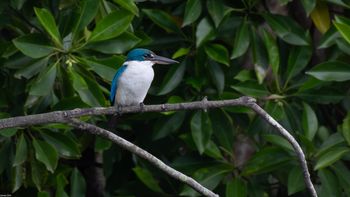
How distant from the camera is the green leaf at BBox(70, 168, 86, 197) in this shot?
19.2 ft

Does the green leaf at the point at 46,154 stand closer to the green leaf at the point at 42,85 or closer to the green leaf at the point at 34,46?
the green leaf at the point at 42,85

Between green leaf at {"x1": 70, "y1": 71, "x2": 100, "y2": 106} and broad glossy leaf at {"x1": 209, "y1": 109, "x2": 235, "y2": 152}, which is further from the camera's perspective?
broad glossy leaf at {"x1": 209, "y1": 109, "x2": 235, "y2": 152}

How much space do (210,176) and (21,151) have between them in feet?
4.36

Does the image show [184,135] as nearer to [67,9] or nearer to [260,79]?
[260,79]

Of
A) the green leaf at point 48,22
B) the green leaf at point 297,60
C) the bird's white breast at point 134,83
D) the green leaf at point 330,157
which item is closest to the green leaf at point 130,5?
the green leaf at point 48,22

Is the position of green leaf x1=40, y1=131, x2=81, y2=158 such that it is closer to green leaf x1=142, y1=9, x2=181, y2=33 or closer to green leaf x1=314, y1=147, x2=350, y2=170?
green leaf x1=142, y1=9, x2=181, y2=33

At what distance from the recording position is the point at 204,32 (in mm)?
5699

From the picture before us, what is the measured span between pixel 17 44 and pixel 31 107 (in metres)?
0.67

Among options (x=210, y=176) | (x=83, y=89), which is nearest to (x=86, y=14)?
(x=83, y=89)

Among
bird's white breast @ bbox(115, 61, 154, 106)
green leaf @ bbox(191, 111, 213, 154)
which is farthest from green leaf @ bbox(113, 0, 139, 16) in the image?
green leaf @ bbox(191, 111, 213, 154)

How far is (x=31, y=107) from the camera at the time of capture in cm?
565

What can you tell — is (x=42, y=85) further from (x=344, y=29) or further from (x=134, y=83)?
(x=344, y=29)

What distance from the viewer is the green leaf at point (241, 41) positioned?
18.9ft

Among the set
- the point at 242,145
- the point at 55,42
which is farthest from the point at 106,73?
the point at 242,145
